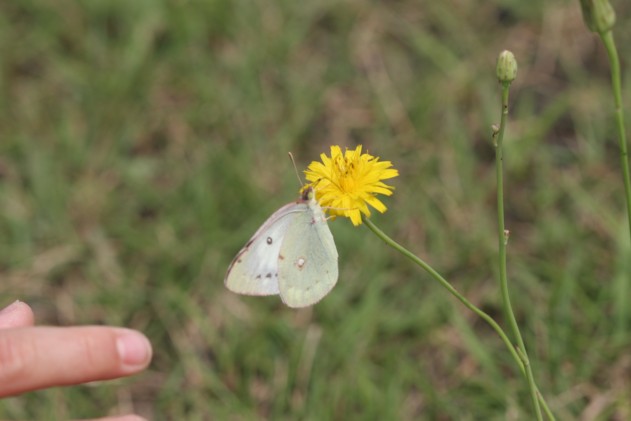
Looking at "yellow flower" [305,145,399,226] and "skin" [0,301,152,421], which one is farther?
"yellow flower" [305,145,399,226]

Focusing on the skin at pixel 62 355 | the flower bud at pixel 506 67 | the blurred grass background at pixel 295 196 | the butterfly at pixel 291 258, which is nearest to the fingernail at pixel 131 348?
the skin at pixel 62 355

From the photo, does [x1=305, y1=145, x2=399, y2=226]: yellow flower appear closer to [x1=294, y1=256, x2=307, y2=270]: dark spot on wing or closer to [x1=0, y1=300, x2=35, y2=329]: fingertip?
[x1=294, y1=256, x2=307, y2=270]: dark spot on wing

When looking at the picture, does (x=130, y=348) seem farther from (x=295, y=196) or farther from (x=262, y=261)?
(x=295, y=196)

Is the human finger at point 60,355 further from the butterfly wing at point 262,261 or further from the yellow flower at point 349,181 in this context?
the yellow flower at point 349,181

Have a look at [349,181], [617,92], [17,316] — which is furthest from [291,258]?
[617,92]

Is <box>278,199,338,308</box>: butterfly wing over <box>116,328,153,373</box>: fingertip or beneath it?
over

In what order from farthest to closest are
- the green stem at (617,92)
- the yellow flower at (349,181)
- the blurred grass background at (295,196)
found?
the blurred grass background at (295,196)
the yellow flower at (349,181)
the green stem at (617,92)

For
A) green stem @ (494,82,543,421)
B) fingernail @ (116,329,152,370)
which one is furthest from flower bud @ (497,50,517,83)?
fingernail @ (116,329,152,370)
